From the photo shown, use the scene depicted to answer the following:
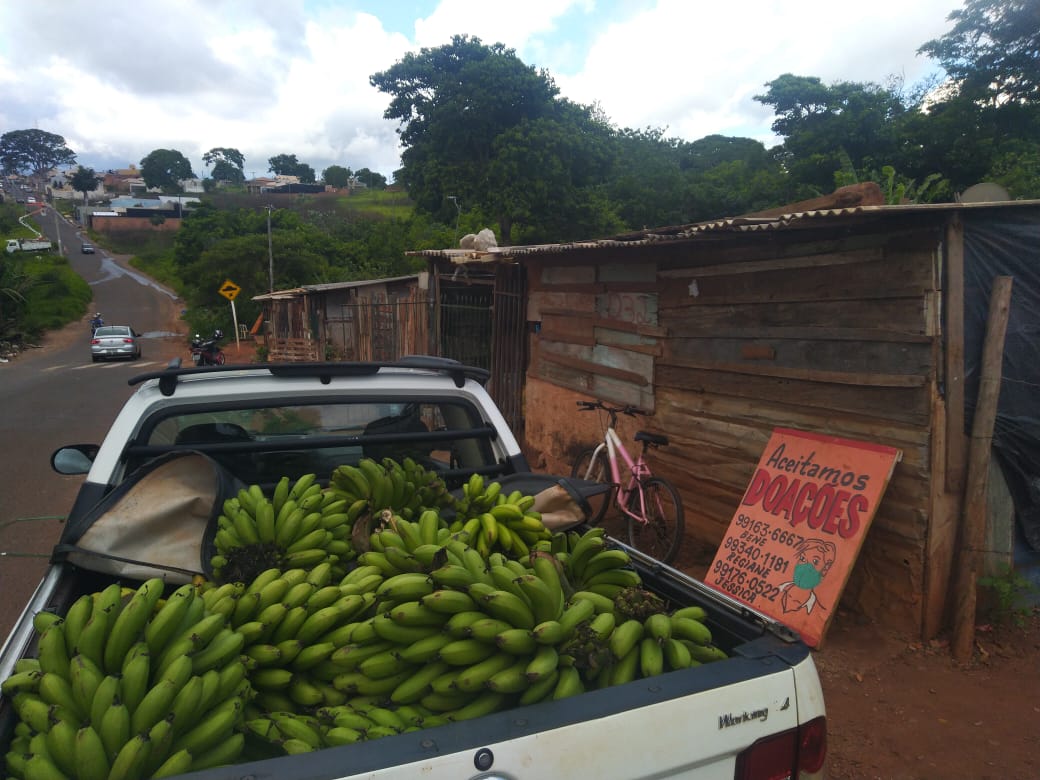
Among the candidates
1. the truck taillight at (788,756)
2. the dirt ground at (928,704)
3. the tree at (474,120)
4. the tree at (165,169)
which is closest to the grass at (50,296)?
the tree at (474,120)

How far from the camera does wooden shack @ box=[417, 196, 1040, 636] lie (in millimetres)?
4047

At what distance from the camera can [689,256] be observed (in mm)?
6008

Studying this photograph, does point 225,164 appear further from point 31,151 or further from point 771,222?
point 771,222

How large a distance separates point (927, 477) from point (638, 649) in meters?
3.13

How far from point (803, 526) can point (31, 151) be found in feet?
490

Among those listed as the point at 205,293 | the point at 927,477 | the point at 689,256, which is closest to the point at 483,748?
the point at 927,477

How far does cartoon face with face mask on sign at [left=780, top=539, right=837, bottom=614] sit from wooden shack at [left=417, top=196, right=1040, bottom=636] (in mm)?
340

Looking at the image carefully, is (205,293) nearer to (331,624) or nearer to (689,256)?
(689,256)

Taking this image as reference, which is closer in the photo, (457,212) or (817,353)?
(817,353)

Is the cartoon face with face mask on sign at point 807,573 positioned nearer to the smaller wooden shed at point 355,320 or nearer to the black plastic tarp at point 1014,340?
the black plastic tarp at point 1014,340

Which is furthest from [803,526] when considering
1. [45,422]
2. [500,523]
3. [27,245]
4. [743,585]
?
[27,245]

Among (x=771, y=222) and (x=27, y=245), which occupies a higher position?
(x=27, y=245)

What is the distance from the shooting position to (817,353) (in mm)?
4773

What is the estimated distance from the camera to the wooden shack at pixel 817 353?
4.05 m
